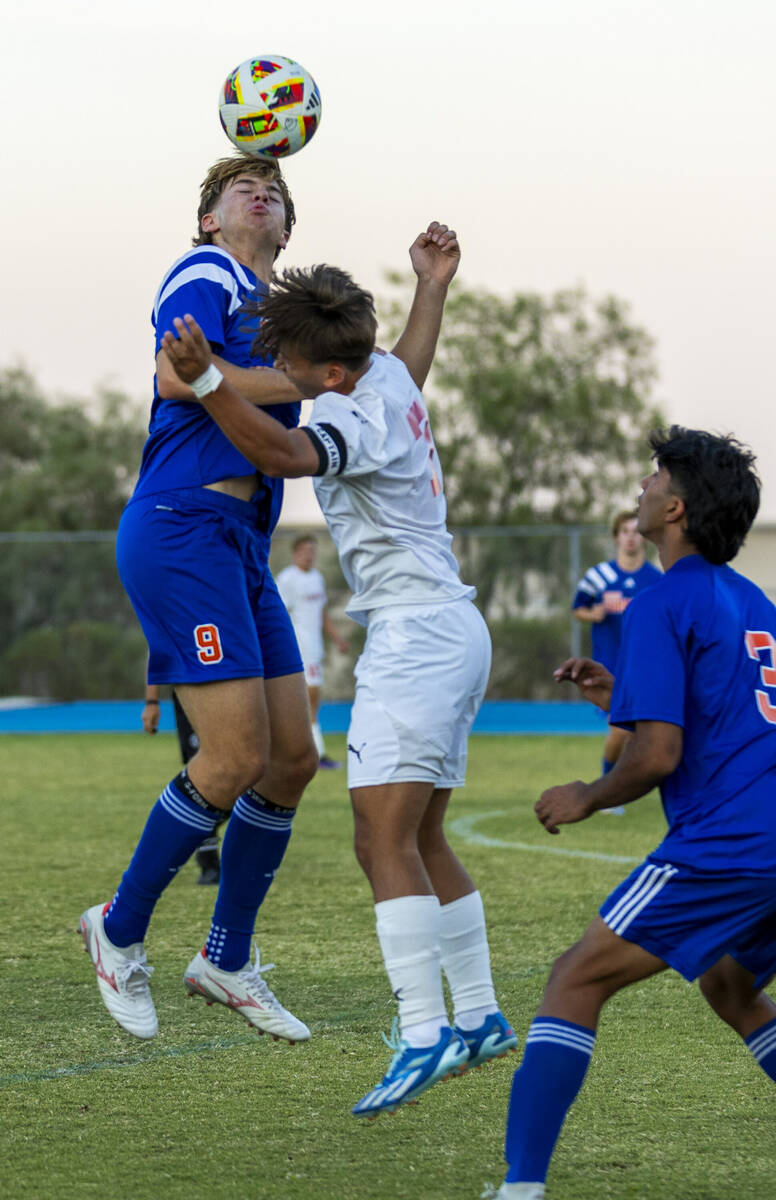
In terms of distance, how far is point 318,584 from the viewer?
1578 cm

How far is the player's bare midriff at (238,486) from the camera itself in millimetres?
4375

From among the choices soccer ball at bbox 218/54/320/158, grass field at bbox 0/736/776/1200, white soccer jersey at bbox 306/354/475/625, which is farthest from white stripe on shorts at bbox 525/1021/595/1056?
soccer ball at bbox 218/54/320/158

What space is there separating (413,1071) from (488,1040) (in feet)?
1.30

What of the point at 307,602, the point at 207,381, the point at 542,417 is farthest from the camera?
the point at 542,417

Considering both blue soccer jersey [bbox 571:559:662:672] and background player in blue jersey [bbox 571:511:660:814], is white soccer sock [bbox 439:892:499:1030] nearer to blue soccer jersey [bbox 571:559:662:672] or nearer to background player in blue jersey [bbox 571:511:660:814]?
background player in blue jersey [bbox 571:511:660:814]

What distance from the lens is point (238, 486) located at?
440cm

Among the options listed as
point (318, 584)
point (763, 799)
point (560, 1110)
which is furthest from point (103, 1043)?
point (318, 584)

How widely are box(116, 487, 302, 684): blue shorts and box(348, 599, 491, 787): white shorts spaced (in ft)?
1.90

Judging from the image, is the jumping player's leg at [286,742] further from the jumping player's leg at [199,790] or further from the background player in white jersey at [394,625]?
the background player in white jersey at [394,625]

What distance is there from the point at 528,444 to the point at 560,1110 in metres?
36.0

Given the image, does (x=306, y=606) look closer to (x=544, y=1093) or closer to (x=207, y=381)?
(x=207, y=381)

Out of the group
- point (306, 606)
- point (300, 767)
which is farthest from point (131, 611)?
point (300, 767)

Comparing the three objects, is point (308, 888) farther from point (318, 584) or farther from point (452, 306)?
point (452, 306)

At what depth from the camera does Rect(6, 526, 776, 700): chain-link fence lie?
23.3 meters
